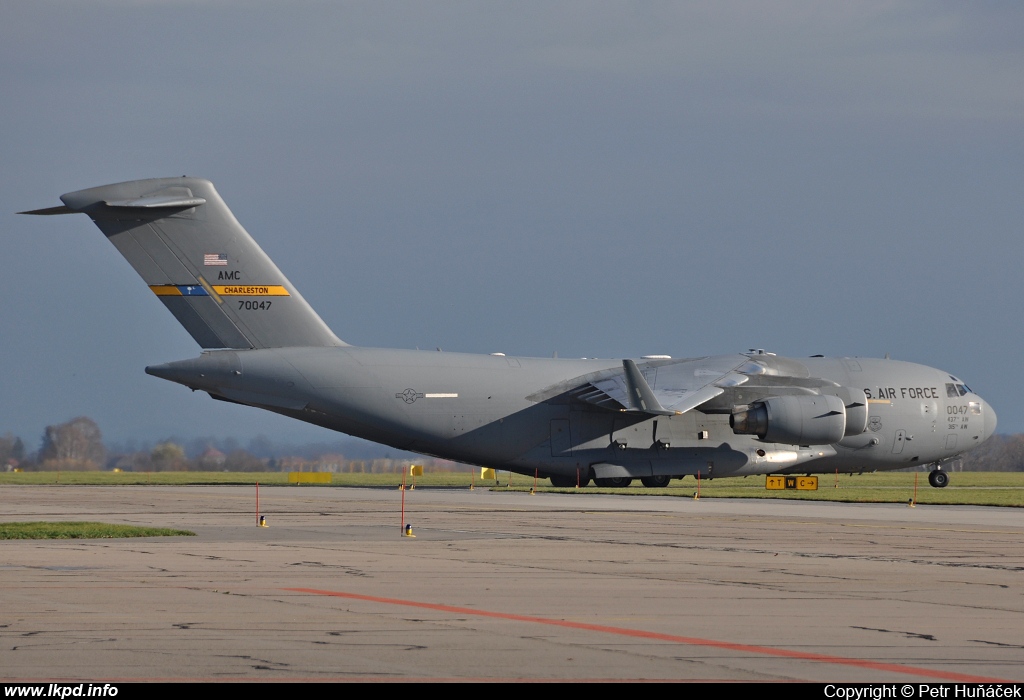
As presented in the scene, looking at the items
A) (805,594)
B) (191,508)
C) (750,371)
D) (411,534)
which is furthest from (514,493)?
(805,594)

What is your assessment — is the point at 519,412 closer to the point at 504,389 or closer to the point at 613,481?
the point at 504,389

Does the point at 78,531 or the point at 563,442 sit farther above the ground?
the point at 563,442

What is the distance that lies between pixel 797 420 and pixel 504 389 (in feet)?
26.9

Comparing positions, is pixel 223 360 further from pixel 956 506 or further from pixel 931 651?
pixel 931 651

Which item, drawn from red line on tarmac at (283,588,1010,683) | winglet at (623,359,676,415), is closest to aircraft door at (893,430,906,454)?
winglet at (623,359,676,415)

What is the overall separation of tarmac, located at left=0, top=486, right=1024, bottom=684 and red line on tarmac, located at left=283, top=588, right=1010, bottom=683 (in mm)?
34

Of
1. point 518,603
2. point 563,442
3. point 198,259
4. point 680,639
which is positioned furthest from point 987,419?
point 680,639

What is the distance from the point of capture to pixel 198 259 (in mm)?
31500

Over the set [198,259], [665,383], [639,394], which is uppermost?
[198,259]

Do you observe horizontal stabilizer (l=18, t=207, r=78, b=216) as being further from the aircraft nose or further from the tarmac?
the aircraft nose

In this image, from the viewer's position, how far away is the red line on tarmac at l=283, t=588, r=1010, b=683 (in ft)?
27.2

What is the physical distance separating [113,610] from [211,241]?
21560mm

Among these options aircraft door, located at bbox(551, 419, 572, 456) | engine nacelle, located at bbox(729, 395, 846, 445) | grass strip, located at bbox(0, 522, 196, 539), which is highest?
engine nacelle, located at bbox(729, 395, 846, 445)

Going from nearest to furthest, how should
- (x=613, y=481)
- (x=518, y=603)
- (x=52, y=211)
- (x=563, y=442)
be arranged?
(x=518, y=603)
(x=52, y=211)
(x=563, y=442)
(x=613, y=481)
